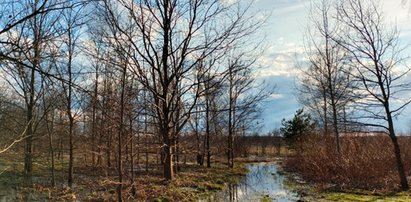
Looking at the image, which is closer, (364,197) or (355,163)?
(364,197)

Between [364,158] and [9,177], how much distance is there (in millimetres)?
18341

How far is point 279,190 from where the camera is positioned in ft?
58.5

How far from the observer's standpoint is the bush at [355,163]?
56.2 ft

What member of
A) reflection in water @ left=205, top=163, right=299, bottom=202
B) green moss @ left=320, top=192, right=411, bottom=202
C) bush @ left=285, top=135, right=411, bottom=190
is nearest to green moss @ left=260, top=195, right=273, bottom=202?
reflection in water @ left=205, top=163, right=299, bottom=202

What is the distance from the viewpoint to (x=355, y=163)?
58.1 feet

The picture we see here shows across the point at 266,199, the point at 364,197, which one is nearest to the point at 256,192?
the point at 266,199

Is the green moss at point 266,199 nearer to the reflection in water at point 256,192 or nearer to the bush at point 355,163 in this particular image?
the reflection in water at point 256,192

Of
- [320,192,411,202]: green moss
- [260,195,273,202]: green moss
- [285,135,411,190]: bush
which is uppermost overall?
[285,135,411,190]: bush

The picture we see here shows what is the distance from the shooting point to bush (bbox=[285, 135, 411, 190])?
17.1 m

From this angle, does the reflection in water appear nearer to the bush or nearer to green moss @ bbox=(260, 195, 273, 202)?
green moss @ bbox=(260, 195, 273, 202)

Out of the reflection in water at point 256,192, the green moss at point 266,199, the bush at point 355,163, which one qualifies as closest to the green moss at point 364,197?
the reflection in water at point 256,192

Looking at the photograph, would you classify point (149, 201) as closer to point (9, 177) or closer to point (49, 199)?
point (49, 199)

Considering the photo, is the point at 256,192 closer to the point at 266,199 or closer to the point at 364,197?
the point at 266,199

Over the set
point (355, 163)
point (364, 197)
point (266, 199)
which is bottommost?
A: point (266, 199)
